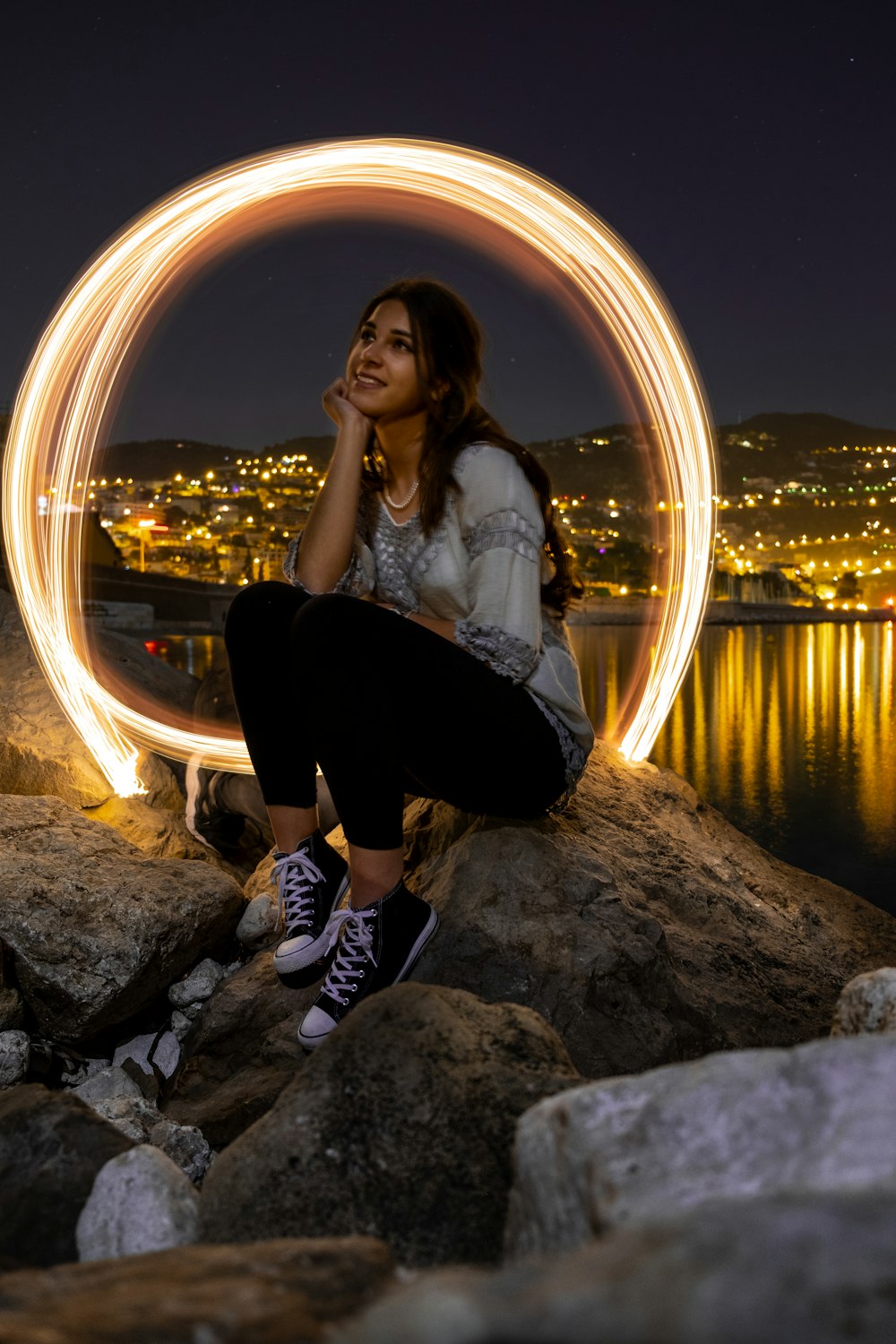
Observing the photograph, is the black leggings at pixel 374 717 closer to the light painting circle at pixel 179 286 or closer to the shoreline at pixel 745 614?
the light painting circle at pixel 179 286

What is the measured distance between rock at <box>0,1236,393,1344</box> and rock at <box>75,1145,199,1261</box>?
0.29m

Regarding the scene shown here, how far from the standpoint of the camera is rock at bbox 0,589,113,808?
414 cm

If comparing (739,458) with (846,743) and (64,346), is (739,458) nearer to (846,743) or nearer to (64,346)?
(846,743)

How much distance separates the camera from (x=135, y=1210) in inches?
61.2

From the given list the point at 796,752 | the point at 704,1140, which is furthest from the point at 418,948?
the point at 796,752

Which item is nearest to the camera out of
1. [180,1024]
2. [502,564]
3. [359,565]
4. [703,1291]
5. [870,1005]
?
[703,1291]

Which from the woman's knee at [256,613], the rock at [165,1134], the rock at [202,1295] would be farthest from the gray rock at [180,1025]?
the rock at [202,1295]

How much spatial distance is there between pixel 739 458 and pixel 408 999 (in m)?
42.9

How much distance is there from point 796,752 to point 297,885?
5.78 meters

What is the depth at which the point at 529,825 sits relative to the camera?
2818 millimetres

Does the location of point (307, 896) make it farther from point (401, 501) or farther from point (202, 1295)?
point (202, 1295)

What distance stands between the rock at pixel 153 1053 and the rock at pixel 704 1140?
1803mm

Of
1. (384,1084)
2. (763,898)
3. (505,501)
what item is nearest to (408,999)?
(384,1084)

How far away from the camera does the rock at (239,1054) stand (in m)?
2.41
